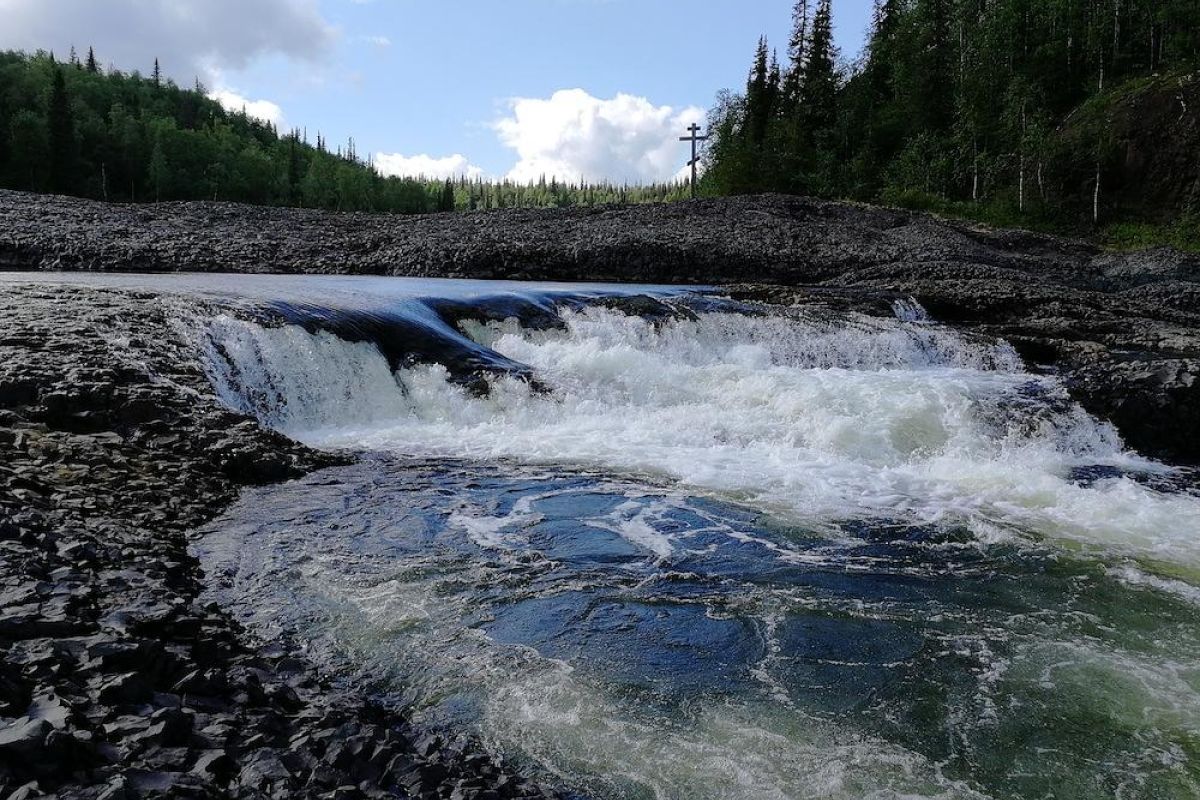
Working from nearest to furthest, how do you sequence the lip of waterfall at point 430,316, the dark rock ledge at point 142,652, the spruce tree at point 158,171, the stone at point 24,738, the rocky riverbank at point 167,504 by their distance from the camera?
the stone at point 24,738, the dark rock ledge at point 142,652, the rocky riverbank at point 167,504, the lip of waterfall at point 430,316, the spruce tree at point 158,171

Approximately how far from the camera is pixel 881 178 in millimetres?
48500

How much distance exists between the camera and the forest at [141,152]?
58844 millimetres

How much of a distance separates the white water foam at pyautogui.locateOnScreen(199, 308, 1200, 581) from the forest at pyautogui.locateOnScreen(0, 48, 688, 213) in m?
50.4

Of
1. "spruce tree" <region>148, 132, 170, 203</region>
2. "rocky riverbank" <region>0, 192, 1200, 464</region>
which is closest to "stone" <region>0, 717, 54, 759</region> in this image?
"rocky riverbank" <region>0, 192, 1200, 464</region>

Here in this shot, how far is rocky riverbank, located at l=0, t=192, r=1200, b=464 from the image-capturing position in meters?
17.7

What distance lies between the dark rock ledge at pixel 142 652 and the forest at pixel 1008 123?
133ft

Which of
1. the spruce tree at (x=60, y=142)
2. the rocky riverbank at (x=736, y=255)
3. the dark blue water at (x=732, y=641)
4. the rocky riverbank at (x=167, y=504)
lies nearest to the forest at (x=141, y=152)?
the spruce tree at (x=60, y=142)

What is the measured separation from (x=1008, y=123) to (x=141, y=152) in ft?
237

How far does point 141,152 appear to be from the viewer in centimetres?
7094

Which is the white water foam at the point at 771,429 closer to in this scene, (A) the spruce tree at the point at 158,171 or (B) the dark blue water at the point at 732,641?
(B) the dark blue water at the point at 732,641

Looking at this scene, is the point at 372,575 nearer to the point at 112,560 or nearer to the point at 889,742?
the point at 112,560

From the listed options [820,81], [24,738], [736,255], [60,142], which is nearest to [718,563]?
[24,738]

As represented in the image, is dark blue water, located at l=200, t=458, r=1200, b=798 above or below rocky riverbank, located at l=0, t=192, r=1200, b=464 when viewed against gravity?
below

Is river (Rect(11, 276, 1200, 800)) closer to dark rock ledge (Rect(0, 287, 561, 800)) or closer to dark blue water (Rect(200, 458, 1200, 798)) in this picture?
dark blue water (Rect(200, 458, 1200, 798))
